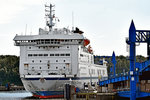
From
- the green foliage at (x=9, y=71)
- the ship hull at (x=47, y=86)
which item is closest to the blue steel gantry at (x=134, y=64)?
the ship hull at (x=47, y=86)

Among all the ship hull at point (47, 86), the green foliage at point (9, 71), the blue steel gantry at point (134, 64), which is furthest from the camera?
the green foliage at point (9, 71)

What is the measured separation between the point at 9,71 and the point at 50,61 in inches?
3095

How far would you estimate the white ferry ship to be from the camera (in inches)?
2568

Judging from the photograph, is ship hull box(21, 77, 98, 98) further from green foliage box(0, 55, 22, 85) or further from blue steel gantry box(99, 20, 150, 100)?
green foliage box(0, 55, 22, 85)

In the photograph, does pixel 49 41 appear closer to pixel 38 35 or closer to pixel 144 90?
pixel 38 35

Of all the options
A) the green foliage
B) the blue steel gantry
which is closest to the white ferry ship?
the blue steel gantry

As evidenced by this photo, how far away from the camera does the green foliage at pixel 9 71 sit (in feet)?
471

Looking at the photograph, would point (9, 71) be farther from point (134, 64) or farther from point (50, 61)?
point (134, 64)

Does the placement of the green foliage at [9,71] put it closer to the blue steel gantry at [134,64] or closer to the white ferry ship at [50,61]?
the white ferry ship at [50,61]

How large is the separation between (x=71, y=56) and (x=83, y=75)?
5.65 metres

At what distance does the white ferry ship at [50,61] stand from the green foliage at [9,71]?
245ft

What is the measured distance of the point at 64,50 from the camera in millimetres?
67875

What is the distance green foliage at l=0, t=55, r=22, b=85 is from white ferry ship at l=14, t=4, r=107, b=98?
2939 inches

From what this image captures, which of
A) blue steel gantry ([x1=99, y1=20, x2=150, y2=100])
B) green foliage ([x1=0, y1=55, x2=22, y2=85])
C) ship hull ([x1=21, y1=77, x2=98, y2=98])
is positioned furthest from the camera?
green foliage ([x1=0, y1=55, x2=22, y2=85])
